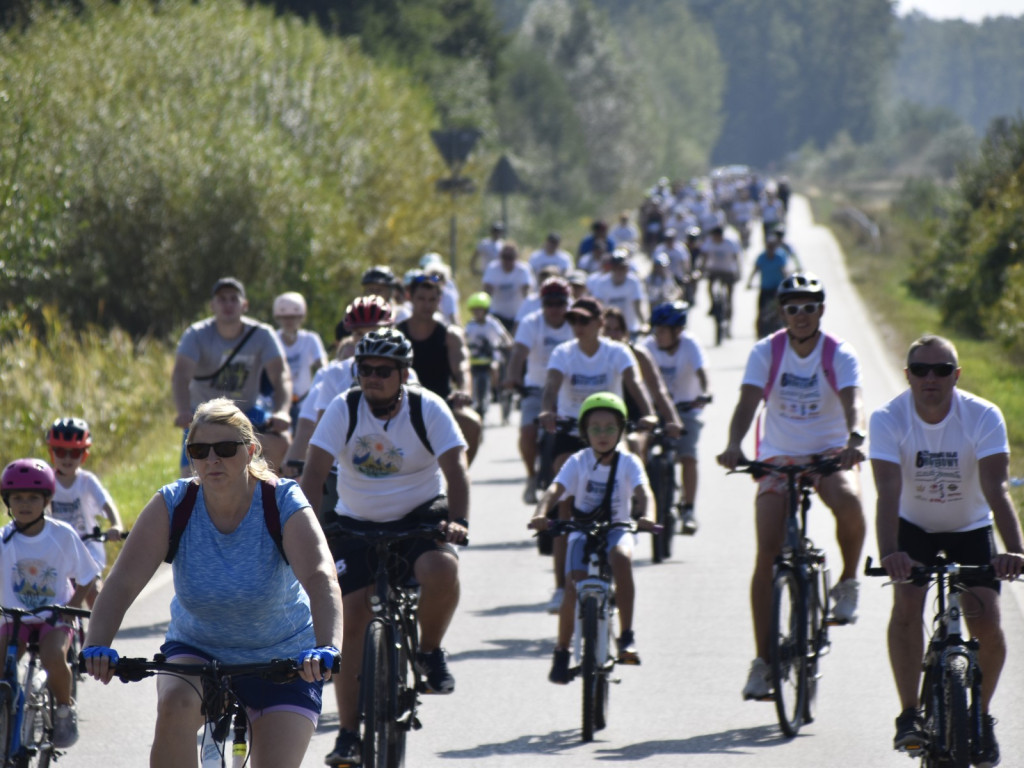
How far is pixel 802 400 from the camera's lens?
8.70m

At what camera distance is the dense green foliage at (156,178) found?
22625 mm

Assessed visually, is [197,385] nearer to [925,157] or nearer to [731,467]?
[731,467]

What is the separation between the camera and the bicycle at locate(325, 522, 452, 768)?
22.5 ft

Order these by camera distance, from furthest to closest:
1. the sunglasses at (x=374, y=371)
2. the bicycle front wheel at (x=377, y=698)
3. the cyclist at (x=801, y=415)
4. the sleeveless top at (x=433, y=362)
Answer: the sleeveless top at (x=433, y=362) < the cyclist at (x=801, y=415) < the sunglasses at (x=374, y=371) < the bicycle front wheel at (x=377, y=698)

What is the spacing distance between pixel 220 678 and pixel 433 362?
6.62 m

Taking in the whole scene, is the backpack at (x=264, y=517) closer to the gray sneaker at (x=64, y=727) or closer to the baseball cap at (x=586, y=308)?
the gray sneaker at (x=64, y=727)

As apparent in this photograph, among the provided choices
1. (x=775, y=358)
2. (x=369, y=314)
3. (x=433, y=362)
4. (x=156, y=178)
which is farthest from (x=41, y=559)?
(x=156, y=178)

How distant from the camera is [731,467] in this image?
8492mm

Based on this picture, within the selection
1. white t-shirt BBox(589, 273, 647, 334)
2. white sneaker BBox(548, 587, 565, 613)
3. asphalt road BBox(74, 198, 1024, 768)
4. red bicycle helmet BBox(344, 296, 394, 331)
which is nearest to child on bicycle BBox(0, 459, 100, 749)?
asphalt road BBox(74, 198, 1024, 768)

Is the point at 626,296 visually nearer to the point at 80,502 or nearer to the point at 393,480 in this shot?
the point at 80,502

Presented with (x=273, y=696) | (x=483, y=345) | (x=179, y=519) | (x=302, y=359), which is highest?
(x=483, y=345)

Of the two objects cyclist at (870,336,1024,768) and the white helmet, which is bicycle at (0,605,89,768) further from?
the white helmet

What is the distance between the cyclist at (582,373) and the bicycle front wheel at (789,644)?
9.26ft


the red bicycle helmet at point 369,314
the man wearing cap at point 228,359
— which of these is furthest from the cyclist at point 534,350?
the red bicycle helmet at point 369,314
